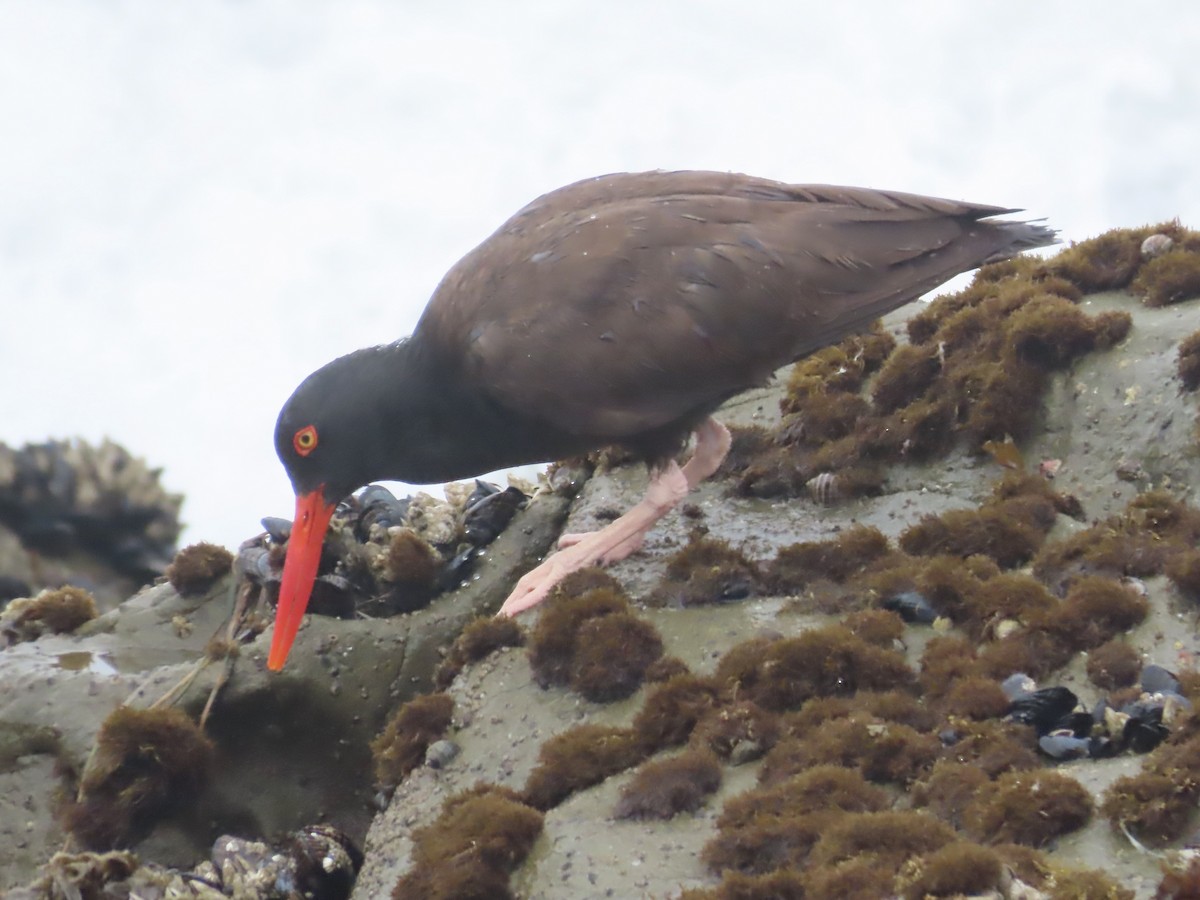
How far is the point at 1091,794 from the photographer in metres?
2.99

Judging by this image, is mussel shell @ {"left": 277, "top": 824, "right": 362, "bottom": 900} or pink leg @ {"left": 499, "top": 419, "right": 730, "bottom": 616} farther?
pink leg @ {"left": 499, "top": 419, "right": 730, "bottom": 616}

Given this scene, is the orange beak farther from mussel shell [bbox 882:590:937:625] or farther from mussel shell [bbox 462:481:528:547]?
mussel shell [bbox 882:590:937:625]

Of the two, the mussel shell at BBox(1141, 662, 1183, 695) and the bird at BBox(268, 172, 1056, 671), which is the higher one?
the bird at BBox(268, 172, 1056, 671)

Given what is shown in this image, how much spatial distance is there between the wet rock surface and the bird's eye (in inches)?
26.1

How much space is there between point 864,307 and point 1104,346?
1.00 meters

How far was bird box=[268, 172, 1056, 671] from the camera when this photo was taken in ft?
16.5

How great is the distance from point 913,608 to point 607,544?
145 centimetres

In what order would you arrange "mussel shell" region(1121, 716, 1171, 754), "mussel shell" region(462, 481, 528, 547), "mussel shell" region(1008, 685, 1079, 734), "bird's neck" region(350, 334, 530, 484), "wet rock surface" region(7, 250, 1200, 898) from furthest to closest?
"mussel shell" region(462, 481, 528, 547), "bird's neck" region(350, 334, 530, 484), "wet rock surface" region(7, 250, 1200, 898), "mussel shell" region(1008, 685, 1079, 734), "mussel shell" region(1121, 716, 1171, 754)

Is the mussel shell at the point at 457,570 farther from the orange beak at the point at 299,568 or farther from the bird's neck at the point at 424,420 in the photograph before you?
the orange beak at the point at 299,568

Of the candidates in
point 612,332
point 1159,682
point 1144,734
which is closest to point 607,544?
point 612,332

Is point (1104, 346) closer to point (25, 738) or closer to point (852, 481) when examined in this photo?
point (852, 481)

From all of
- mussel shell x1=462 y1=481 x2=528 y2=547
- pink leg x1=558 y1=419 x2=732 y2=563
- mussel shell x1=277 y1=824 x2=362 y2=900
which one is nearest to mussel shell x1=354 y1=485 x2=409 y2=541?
mussel shell x1=462 y1=481 x2=528 y2=547

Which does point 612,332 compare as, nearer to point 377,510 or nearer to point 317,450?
point 317,450

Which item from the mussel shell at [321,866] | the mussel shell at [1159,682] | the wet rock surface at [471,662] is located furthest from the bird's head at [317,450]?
the mussel shell at [1159,682]
